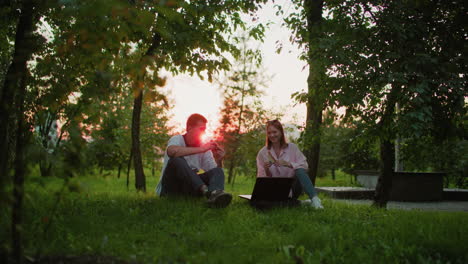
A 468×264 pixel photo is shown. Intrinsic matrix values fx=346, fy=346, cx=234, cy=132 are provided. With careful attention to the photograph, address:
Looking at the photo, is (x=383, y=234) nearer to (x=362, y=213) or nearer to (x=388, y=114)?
(x=362, y=213)

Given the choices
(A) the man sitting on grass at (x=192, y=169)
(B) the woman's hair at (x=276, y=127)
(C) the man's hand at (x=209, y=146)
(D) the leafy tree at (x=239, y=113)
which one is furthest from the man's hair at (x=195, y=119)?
(D) the leafy tree at (x=239, y=113)

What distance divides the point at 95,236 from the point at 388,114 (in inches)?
181

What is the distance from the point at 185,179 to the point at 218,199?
0.79 meters

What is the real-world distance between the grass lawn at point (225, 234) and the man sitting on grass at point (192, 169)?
1.15ft

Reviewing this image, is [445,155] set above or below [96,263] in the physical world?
above

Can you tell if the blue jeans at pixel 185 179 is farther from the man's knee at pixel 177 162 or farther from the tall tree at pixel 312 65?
Answer: the tall tree at pixel 312 65

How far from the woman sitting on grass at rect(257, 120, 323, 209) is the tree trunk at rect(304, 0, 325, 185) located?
0.90 m

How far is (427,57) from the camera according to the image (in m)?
4.61

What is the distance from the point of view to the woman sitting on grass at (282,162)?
225 inches

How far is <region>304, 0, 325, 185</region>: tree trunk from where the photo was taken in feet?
20.0

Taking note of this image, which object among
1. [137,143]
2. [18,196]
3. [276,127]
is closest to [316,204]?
[276,127]

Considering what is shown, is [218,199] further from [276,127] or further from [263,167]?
[276,127]

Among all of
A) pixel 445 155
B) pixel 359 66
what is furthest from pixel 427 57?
pixel 445 155

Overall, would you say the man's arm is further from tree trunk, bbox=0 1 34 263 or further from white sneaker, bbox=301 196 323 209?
tree trunk, bbox=0 1 34 263
